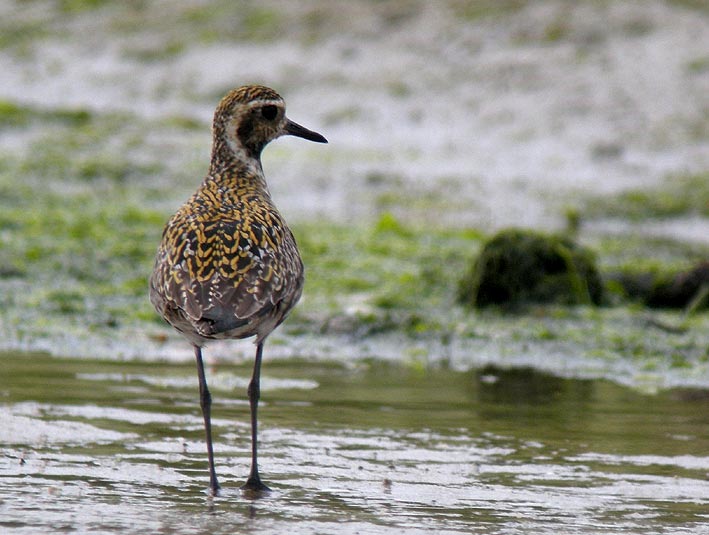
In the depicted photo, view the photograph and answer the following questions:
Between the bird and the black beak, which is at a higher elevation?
the black beak

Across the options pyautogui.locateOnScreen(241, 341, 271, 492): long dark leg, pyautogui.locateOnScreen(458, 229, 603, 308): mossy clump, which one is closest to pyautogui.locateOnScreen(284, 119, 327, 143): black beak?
pyautogui.locateOnScreen(241, 341, 271, 492): long dark leg

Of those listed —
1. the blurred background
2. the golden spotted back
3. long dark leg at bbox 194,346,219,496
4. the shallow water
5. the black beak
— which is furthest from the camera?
the blurred background

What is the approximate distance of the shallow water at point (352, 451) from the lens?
5.60 metres

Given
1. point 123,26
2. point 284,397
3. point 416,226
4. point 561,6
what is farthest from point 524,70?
point 284,397

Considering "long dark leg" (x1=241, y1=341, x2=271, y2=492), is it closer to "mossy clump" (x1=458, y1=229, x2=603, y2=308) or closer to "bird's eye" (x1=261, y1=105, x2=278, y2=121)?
"bird's eye" (x1=261, y1=105, x2=278, y2=121)

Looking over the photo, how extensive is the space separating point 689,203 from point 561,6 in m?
4.37

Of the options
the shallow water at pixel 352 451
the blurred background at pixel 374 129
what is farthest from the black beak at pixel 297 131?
the blurred background at pixel 374 129

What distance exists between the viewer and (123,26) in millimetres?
20750

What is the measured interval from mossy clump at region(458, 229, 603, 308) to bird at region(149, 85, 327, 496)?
4255 mm

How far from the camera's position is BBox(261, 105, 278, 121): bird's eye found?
7.30 metres

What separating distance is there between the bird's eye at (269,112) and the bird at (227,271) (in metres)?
0.33

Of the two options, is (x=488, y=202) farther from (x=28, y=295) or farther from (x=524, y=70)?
(x=28, y=295)

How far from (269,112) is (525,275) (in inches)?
172

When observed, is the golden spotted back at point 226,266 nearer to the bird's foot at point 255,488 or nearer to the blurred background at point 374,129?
the bird's foot at point 255,488
